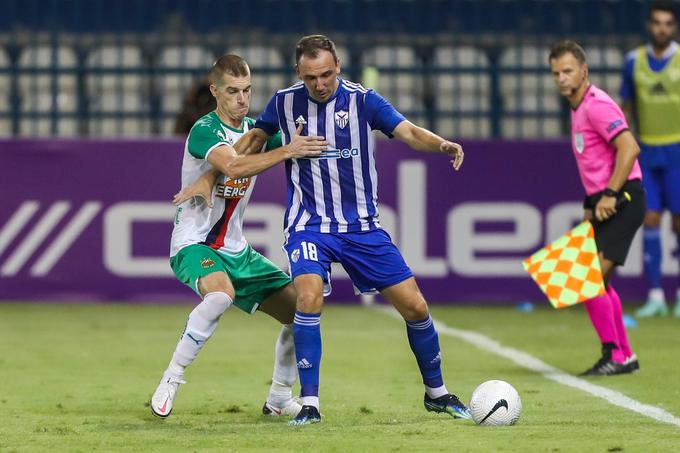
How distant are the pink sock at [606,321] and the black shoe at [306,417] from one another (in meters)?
2.76

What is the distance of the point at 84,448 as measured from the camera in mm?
6406

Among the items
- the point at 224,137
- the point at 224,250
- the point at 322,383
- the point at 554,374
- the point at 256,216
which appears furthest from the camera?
the point at 256,216

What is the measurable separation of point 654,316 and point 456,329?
199 centimetres

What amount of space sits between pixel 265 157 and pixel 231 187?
0.65m

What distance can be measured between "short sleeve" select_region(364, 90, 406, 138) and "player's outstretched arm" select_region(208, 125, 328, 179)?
0.28 metres

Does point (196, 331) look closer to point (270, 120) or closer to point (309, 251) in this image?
point (309, 251)

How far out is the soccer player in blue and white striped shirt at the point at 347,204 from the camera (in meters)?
7.38

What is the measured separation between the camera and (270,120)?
755 centimetres

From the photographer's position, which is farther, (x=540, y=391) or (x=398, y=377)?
(x=398, y=377)

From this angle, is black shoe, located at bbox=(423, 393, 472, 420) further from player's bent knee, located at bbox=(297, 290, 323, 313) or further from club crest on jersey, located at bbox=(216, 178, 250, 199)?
club crest on jersey, located at bbox=(216, 178, 250, 199)

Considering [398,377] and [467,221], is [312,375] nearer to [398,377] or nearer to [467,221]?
[398,377]

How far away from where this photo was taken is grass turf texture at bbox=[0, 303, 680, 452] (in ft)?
21.6

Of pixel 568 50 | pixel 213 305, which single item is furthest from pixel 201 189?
pixel 568 50

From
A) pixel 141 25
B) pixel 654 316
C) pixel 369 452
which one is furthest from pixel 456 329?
pixel 369 452
